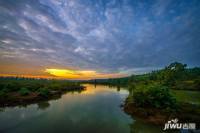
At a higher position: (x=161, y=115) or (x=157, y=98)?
(x=157, y=98)

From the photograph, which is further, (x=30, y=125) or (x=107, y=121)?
(x=107, y=121)

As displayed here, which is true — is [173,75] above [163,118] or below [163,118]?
above

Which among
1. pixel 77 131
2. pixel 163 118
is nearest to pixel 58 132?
pixel 77 131

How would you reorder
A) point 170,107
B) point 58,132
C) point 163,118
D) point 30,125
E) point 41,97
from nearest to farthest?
point 58,132 < point 30,125 < point 163,118 < point 170,107 < point 41,97

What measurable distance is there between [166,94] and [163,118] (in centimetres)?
431

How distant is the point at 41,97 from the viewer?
37.0 metres

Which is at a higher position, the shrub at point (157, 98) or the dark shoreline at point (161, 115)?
the shrub at point (157, 98)

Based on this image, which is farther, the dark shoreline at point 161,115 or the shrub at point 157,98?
the shrub at point 157,98

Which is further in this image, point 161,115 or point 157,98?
point 157,98

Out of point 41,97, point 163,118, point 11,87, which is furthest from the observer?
point 11,87

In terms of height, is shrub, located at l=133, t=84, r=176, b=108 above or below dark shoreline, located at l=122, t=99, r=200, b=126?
above

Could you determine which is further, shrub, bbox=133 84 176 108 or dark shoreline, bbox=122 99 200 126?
shrub, bbox=133 84 176 108

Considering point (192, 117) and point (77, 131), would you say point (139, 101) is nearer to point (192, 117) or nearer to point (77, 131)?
point (192, 117)

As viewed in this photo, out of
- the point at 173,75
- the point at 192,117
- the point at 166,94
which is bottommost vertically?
the point at 192,117
